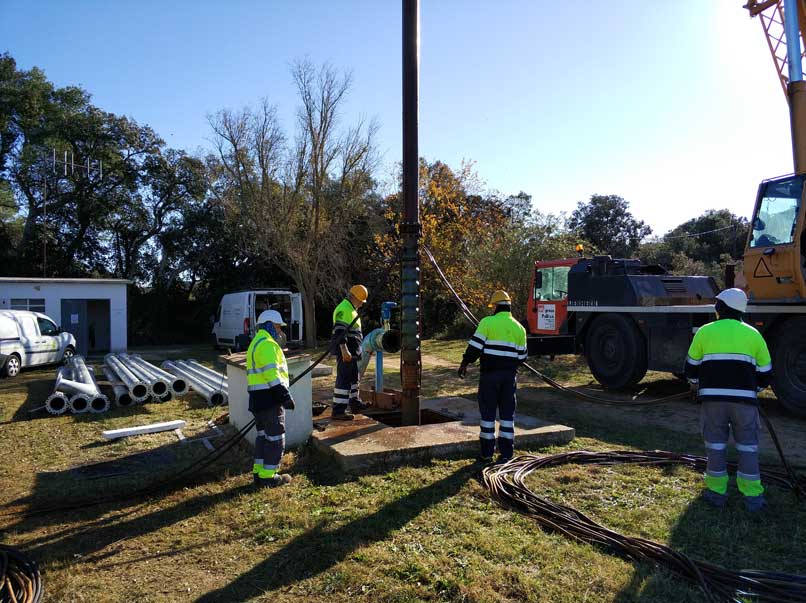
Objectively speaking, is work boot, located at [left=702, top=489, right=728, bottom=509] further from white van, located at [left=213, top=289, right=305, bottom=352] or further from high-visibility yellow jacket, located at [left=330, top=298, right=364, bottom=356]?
white van, located at [left=213, top=289, right=305, bottom=352]

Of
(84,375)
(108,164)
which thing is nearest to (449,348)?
(84,375)

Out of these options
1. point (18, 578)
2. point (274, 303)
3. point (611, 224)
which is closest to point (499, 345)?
point (18, 578)

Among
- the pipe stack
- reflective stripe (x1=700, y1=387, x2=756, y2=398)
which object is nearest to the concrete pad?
reflective stripe (x1=700, y1=387, x2=756, y2=398)

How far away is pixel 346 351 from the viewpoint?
7750 mm

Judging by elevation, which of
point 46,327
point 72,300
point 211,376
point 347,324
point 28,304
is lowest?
point 211,376

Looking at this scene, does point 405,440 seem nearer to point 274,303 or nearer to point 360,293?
point 360,293

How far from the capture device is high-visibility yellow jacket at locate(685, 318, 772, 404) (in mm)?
5016

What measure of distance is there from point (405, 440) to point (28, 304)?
61.0 feet

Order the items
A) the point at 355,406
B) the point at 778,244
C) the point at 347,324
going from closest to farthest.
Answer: the point at 347,324
the point at 355,406
the point at 778,244

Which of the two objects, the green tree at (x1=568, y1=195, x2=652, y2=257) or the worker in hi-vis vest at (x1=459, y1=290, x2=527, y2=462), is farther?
the green tree at (x1=568, y1=195, x2=652, y2=257)

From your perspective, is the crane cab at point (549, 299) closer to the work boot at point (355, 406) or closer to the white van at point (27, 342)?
the work boot at point (355, 406)

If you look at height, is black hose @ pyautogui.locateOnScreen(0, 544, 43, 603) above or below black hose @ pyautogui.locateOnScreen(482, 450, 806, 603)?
below

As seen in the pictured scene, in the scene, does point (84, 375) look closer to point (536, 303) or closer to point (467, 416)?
point (467, 416)

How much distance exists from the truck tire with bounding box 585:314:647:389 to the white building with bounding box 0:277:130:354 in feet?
56.1
